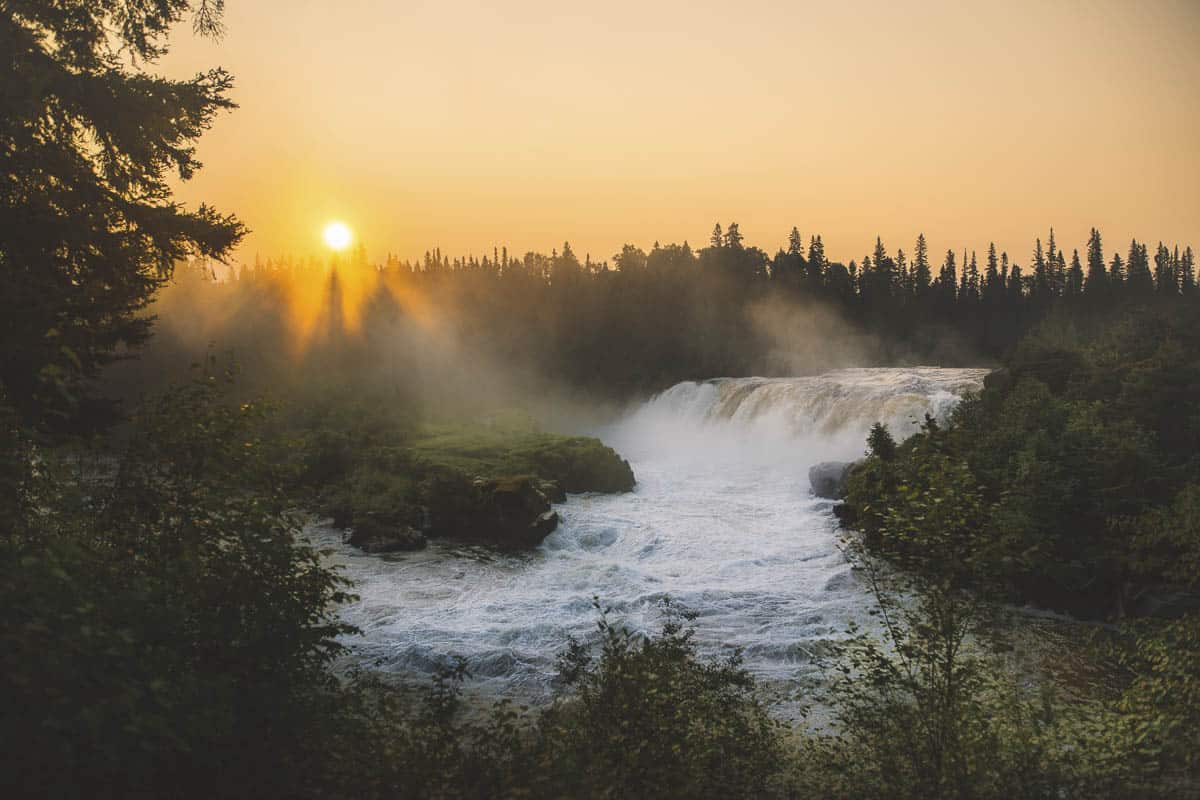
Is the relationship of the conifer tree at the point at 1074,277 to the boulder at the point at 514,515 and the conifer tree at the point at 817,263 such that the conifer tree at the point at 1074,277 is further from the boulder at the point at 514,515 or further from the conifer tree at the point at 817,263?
the boulder at the point at 514,515

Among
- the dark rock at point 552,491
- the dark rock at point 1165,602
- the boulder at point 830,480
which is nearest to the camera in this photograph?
the dark rock at point 1165,602

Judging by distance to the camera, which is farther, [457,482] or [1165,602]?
[457,482]

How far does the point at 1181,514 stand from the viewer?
14.3 meters

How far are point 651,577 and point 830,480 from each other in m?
12.0

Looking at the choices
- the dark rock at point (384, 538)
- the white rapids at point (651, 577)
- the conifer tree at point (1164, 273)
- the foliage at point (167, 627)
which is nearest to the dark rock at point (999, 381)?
the white rapids at point (651, 577)

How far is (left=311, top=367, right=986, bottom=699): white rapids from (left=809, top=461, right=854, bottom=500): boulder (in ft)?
2.03

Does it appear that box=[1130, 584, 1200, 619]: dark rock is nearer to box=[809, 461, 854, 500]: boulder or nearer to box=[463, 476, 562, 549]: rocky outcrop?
box=[809, 461, 854, 500]: boulder

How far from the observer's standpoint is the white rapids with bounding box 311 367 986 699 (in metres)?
13.8

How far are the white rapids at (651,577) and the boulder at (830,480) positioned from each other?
0.62 metres

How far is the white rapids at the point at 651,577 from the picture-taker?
13789mm

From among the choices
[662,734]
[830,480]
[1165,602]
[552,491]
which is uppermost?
[830,480]

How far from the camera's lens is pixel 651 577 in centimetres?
1872

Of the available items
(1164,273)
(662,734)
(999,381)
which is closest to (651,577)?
(662,734)

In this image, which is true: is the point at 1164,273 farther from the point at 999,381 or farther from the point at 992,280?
the point at 999,381
